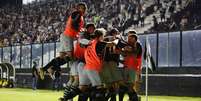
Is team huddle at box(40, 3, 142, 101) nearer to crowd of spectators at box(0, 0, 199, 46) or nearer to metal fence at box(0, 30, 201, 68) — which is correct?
→ metal fence at box(0, 30, 201, 68)

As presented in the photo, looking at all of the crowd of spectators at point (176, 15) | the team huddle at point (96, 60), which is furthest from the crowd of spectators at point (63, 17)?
the team huddle at point (96, 60)

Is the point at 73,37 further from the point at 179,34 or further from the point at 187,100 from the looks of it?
the point at 179,34

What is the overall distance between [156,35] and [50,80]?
9.86m

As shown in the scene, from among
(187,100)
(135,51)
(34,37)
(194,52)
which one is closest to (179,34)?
(194,52)

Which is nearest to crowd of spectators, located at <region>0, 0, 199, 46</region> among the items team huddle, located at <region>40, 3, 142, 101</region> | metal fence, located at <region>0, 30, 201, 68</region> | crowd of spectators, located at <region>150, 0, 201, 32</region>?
crowd of spectators, located at <region>150, 0, 201, 32</region>

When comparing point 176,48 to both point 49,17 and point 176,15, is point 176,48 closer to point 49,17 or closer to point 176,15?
point 176,15

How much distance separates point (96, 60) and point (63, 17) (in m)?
36.8

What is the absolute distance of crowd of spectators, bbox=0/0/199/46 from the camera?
3656 cm

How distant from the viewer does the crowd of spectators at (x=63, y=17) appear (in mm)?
36562

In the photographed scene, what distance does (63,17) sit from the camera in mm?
50000

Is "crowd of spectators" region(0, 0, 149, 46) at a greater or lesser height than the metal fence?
greater

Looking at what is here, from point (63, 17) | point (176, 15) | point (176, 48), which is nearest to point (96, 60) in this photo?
point (176, 48)

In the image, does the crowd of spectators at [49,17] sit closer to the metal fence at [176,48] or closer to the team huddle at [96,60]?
the metal fence at [176,48]

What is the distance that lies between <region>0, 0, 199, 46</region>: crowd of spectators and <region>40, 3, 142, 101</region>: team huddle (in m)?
16.8
